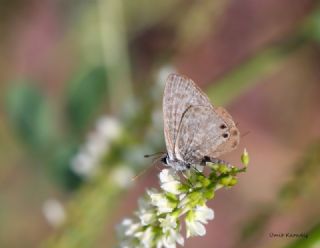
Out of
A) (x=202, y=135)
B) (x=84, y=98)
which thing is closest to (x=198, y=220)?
(x=202, y=135)

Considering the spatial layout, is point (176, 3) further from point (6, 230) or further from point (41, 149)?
point (6, 230)

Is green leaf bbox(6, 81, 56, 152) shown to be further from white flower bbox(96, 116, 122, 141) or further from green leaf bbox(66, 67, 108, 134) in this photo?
white flower bbox(96, 116, 122, 141)

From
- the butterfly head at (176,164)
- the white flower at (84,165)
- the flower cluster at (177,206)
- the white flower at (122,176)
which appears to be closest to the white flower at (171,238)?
the flower cluster at (177,206)

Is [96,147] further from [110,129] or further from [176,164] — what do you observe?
[176,164]

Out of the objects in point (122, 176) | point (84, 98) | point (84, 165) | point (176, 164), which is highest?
point (84, 98)

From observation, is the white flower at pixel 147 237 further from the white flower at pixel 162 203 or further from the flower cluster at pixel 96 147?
the flower cluster at pixel 96 147

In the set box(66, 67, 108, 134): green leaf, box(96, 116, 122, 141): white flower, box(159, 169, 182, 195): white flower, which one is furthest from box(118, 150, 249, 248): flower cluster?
box(66, 67, 108, 134): green leaf
